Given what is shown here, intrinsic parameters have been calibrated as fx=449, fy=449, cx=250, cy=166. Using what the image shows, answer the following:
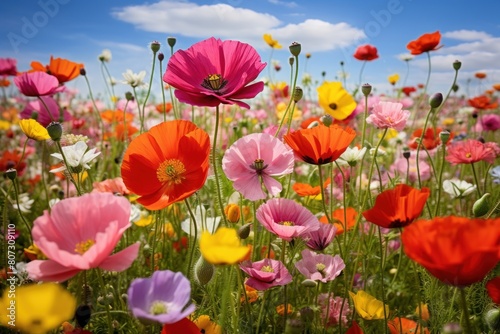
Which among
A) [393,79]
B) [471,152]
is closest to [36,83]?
[471,152]

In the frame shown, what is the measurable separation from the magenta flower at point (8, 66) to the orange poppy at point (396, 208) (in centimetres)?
218

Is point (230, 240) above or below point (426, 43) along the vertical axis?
below

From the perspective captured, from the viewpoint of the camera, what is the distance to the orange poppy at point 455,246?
1.75 feet

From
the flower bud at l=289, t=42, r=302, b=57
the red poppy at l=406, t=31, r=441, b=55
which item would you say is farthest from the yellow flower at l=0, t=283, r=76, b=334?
the red poppy at l=406, t=31, r=441, b=55

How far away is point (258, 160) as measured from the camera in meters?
0.88

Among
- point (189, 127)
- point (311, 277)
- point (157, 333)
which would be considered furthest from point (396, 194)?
point (157, 333)

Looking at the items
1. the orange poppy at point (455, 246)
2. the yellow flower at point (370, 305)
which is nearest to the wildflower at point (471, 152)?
the yellow flower at point (370, 305)

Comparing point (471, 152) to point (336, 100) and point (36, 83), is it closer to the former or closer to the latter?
point (336, 100)

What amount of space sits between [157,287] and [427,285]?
0.62m

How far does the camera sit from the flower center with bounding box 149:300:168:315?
56 cm

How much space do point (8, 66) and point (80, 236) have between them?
2052 mm

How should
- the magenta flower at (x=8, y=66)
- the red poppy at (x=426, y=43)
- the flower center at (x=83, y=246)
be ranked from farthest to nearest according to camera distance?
the magenta flower at (x=8, y=66) < the red poppy at (x=426, y=43) < the flower center at (x=83, y=246)

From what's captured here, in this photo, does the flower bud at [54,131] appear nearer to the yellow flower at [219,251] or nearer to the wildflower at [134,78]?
the yellow flower at [219,251]

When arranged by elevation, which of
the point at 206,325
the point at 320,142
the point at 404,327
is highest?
the point at 320,142
